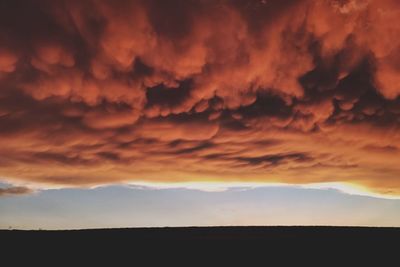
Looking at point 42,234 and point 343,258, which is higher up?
point 42,234

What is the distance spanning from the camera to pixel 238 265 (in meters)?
11.6

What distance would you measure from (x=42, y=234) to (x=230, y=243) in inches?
263

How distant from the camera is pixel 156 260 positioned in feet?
38.7

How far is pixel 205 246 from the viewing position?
1258 cm

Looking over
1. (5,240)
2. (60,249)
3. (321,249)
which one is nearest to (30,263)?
(60,249)

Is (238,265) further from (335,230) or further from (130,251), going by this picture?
(335,230)

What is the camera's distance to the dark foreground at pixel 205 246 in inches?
471

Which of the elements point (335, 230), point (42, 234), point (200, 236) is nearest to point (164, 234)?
point (200, 236)

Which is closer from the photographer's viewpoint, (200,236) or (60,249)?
(60,249)

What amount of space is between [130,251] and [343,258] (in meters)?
6.71

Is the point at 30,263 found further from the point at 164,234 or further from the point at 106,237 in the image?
the point at 164,234

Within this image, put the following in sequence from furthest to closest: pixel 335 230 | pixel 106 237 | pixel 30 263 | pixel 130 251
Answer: pixel 335 230
pixel 106 237
pixel 130 251
pixel 30 263

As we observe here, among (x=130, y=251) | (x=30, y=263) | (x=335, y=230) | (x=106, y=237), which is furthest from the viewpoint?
(x=335, y=230)

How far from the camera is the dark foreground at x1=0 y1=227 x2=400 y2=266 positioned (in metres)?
12.0
